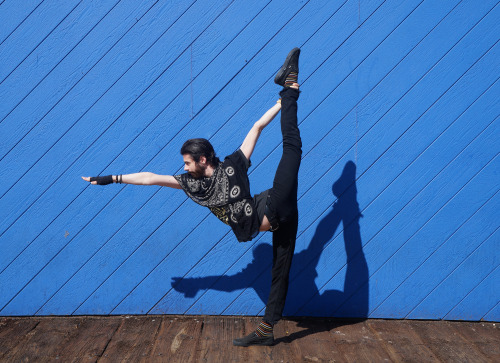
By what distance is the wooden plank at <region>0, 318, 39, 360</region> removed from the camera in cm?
305

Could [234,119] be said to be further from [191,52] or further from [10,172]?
[10,172]

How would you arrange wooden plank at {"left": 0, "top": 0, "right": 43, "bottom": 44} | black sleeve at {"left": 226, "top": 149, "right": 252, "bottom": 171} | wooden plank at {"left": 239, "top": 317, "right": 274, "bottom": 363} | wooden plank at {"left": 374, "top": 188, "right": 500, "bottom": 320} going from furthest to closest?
wooden plank at {"left": 374, "top": 188, "right": 500, "bottom": 320} → wooden plank at {"left": 0, "top": 0, "right": 43, "bottom": 44} → black sleeve at {"left": 226, "top": 149, "right": 252, "bottom": 171} → wooden plank at {"left": 239, "top": 317, "right": 274, "bottom": 363}

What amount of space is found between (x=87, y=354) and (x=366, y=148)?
Result: 7.76 feet

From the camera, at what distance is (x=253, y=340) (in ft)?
9.95

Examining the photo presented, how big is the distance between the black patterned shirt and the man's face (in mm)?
33

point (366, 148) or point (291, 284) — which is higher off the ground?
point (366, 148)

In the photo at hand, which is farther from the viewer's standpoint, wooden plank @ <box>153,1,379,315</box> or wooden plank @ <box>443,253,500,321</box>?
wooden plank @ <box>443,253,500,321</box>

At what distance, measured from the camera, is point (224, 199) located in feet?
9.64

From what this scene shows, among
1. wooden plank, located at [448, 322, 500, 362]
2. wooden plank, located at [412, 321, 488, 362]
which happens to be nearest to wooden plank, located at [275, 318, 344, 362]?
wooden plank, located at [412, 321, 488, 362]

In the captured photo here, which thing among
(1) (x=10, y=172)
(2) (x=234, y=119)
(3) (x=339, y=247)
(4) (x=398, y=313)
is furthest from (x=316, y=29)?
(1) (x=10, y=172)

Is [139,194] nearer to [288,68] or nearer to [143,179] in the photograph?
[143,179]

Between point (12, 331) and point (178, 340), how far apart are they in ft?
3.94

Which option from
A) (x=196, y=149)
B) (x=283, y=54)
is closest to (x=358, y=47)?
(x=283, y=54)

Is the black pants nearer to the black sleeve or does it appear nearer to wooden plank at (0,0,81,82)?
the black sleeve
